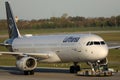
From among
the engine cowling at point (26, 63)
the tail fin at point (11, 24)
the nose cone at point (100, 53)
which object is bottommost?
the engine cowling at point (26, 63)

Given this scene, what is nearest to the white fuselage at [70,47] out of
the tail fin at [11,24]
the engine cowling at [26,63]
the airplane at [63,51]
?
the airplane at [63,51]

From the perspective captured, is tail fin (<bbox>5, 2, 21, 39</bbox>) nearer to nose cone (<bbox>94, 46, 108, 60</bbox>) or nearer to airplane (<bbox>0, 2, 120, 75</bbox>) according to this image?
airplane (<bbox>0, 2, 120, 75</bbox>)

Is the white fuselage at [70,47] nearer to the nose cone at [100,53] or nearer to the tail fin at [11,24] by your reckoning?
the nose cone at [100,53]

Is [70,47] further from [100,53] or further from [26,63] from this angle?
[26,63]

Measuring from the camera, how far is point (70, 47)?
1475 inches

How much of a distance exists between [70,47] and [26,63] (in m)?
3.85

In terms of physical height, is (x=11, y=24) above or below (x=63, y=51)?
above

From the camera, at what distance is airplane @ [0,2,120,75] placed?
35719mm

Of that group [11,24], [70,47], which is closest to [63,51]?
[70,47]

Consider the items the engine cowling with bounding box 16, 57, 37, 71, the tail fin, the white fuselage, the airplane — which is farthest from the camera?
the tail fin

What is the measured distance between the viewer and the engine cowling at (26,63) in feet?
124

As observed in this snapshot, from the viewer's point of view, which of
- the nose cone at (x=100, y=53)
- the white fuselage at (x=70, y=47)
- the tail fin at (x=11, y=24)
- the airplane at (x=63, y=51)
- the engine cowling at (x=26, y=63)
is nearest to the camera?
the nose cone at (x=100, y=53)

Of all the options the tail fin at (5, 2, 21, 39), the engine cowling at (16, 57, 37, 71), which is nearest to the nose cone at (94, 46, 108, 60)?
the engine cowling at (16, 57, 37, 71)

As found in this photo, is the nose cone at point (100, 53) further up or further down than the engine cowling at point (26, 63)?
further up
